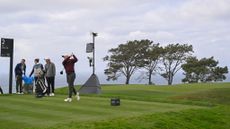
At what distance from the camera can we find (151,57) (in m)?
78.1

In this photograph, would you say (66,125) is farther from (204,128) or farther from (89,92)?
(89,92)

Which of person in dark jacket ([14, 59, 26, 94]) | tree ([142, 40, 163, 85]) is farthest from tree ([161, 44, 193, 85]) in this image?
person in dark jacket ([14, 59, 26, 94])

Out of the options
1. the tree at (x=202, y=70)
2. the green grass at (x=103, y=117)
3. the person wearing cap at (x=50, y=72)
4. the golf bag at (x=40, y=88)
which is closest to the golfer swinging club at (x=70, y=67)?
the green grass at (x=103, y=117)

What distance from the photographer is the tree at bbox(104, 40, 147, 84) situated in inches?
3125

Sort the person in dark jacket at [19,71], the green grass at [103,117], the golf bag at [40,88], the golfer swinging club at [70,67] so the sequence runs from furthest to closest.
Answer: the person in dark jacket at [19,71] → the golf bag at [40,88] → the golfer swinging club at [70,67] → the green grass at [103,117]

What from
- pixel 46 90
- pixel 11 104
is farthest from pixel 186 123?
pixel 46 90

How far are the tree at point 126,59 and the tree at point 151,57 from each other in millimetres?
796

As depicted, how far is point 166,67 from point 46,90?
189 feet

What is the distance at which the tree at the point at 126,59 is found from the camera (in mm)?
79375

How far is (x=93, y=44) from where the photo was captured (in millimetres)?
26984

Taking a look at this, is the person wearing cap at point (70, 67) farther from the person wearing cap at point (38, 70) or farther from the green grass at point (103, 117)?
the person wearing cap at point (38, 70)

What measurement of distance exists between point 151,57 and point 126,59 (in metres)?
4.76

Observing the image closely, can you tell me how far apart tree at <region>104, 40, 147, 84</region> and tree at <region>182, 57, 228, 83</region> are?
8196 millimetres

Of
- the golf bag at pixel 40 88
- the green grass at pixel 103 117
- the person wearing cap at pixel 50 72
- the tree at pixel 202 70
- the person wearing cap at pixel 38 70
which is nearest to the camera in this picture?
the green grass at pixel 103 117
